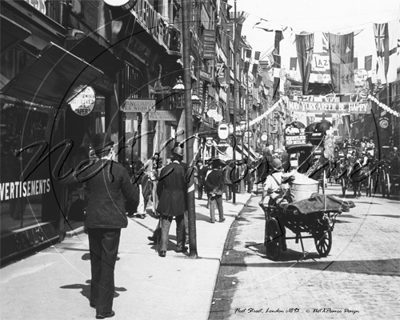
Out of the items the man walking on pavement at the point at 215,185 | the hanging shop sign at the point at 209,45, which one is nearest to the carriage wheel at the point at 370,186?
the man walking on pavement at the point at 215,185

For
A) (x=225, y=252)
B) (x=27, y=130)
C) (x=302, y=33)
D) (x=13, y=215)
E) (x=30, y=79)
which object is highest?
(x=302, y=33)

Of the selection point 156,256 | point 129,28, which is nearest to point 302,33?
point 129,28

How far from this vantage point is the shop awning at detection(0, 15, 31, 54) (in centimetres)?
669

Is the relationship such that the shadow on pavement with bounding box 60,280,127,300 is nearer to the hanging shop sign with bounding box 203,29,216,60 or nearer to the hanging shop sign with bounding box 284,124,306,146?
the hanging shop sign with bounding box 203,29,216,60

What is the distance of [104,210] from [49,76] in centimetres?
395

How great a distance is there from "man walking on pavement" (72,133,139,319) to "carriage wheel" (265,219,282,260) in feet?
13.6

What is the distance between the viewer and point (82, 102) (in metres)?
11.1

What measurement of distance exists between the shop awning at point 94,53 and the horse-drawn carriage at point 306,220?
446cm

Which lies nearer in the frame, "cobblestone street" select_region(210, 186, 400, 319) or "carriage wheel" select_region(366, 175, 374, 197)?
"cobblestone street" select_region(210, 186, 400, 319)

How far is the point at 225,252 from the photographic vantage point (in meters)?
11.0

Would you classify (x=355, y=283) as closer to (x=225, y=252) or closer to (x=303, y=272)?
(x=303, y=272)

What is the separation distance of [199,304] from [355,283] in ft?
8.34

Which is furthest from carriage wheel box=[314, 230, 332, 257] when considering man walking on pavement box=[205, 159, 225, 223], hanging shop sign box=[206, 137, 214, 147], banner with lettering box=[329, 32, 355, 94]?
hanging shop sign box=[206, 137, 214, 147]

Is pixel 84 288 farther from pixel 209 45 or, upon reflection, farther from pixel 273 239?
pixel 209 45
